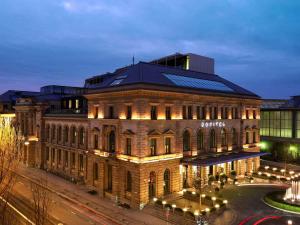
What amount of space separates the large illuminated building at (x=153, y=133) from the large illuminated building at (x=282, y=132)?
15.6 meters

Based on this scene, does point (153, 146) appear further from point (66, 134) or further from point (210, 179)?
point (66, 134)

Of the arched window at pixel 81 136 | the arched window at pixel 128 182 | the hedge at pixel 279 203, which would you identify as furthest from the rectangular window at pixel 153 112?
the hedge at pixel 279 203

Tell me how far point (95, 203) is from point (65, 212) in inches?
210

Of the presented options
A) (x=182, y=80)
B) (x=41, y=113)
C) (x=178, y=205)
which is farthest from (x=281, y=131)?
(x=41, y=113)

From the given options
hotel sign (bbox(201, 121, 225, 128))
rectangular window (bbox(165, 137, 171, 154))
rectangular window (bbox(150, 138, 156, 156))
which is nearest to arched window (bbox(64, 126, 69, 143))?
rectangular window (bbox(150, 138, 156, 156))

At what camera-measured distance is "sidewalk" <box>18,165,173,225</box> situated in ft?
121

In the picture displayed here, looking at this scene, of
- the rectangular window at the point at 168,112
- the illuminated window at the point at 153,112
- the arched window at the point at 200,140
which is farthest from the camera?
the arched window at the point at 200,140

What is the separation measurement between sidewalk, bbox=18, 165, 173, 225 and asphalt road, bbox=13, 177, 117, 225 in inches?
51.1

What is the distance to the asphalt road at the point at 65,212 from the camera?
3628cm

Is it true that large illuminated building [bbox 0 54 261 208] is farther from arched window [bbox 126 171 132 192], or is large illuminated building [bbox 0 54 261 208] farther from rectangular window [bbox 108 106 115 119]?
rectangular window [bbox 108 106 115 119]

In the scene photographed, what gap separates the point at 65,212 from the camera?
39688 mm

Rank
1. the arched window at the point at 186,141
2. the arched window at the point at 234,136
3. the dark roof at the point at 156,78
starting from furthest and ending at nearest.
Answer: the arched window at the point at 234,136, the arched window at the point at 186,141, the dark roof at the point at 156,78

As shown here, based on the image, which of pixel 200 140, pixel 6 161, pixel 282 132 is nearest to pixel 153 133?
pixel 200 140

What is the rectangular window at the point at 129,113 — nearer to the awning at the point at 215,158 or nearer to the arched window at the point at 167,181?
the arched window at the point at 167,181
